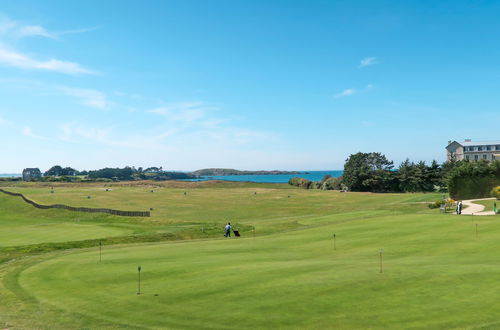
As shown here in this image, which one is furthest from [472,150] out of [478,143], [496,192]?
[496,192]

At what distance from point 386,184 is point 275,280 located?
4574 inches

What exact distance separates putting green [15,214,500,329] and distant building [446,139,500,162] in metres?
131

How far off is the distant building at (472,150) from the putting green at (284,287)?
13130cm

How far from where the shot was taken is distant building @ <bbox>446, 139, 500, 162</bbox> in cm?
A: 13912

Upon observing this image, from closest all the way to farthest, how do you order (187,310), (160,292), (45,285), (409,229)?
(187,310), (160,292), (45,285), (409,229)

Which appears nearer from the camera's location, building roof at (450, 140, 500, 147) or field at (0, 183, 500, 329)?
field at (0, 183, 500, 329)

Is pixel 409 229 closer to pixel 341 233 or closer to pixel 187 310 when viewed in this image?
pixel 341 233

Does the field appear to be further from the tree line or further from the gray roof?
the gray roof

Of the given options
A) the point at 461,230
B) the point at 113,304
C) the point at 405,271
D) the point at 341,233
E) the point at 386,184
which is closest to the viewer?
the point at 113,304

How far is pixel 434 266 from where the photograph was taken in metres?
19.4

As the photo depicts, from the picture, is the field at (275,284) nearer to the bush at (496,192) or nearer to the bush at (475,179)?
the bush at (496,192)

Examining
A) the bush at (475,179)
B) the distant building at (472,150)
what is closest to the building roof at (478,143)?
the distant building at (472,150)

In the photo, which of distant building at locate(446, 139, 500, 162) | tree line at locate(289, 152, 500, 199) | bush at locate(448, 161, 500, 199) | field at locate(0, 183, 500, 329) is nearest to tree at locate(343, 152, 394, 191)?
tree line at locate(289, 152, 500, 199)

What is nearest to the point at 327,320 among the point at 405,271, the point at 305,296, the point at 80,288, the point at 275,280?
the point at 305,296
